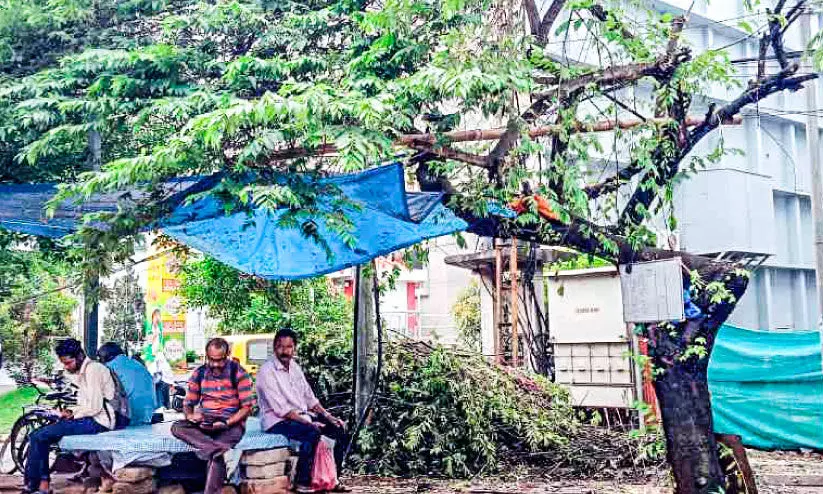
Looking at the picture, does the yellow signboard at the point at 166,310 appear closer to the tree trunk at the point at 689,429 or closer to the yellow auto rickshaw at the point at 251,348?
the yellow auto rickshaw at the point at 251,348

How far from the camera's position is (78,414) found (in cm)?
864

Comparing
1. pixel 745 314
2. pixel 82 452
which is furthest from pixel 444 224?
pixel 745 314

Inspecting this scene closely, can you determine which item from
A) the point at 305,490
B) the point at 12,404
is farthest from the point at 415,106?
the point at 12,404

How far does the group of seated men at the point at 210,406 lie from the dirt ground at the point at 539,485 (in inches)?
26.1

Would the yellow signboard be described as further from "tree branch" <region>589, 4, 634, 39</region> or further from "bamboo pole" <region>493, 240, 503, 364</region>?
"tree branch" <region>589, 4, 634, 39</region>

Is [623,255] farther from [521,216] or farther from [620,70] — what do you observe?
[620,70]

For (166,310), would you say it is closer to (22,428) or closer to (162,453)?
(22,428)

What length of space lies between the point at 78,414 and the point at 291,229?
2633mm

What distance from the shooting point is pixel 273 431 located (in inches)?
352

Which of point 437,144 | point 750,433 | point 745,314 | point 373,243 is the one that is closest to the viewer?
point 437,144

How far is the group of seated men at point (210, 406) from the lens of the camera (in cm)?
823

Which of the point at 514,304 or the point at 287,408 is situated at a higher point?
the point at 514,304

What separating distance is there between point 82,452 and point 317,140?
4.38 m

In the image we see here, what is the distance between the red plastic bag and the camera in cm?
880
